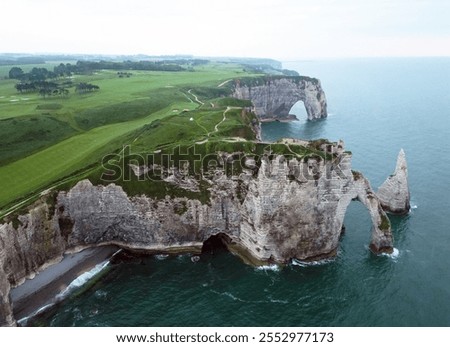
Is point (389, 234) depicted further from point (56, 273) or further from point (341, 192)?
point (56, 273)

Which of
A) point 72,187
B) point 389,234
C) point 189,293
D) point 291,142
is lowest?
point 189,293

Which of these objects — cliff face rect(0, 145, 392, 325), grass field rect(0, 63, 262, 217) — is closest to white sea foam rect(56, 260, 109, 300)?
cliff face rect(0, 145, 392, 325)

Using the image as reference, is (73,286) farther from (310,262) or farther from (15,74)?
(15,74)

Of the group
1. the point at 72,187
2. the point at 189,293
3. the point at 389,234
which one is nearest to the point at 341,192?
the point at 389,234

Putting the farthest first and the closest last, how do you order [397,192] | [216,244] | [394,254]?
1. [397,192]
2. [216,244]
3. [394,254]
